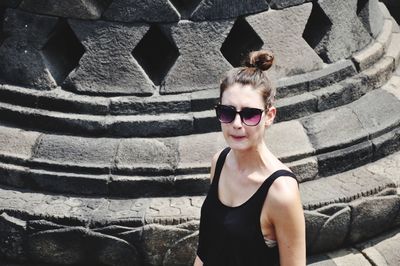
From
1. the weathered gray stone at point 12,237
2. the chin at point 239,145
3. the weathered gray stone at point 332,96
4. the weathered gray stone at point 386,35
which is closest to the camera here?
the chin at point 239,145

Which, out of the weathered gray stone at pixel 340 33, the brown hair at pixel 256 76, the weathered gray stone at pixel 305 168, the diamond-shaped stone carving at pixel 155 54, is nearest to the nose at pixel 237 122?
the brown hair at pixel 256 76

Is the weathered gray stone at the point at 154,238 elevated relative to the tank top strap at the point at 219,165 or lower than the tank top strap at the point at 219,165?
elevated

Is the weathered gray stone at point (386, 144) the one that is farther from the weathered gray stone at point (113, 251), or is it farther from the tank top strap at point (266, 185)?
the tank top strap at point (266, 185)

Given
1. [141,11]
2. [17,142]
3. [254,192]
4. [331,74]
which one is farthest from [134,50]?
[254,192]

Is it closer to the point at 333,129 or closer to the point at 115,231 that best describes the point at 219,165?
the point at 115,231

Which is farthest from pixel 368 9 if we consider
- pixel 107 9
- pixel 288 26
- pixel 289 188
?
pixel 289 188

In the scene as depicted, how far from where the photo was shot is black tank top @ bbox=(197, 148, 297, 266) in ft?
9.27

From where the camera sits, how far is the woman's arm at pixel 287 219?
108 inches

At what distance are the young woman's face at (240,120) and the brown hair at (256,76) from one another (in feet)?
0.06

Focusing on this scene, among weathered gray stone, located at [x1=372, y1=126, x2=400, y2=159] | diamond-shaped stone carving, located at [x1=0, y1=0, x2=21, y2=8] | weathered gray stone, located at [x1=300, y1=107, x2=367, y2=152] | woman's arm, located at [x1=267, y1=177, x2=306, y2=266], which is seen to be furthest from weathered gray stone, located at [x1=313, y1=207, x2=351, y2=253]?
diamond-shaped stone carving, located at [x1=0, y1=0, x2=21, y2=8]

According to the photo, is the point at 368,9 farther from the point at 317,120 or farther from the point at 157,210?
the point at 157,210

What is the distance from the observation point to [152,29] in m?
4.39

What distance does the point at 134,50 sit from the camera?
4410 mm

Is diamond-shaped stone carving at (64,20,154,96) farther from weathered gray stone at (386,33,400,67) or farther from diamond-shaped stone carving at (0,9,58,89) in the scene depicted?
weathered gray stone at (386,33,400,67)
